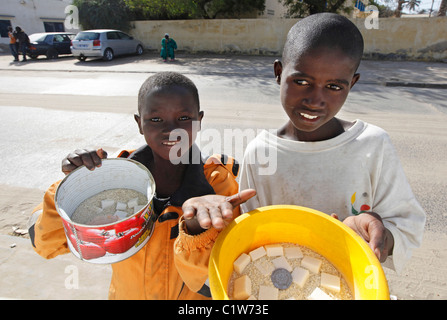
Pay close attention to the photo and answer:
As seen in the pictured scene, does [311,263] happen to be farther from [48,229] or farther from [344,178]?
[48,229]

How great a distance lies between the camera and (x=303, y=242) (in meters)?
1.19

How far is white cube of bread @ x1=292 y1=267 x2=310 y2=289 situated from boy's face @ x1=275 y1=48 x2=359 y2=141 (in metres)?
0.60

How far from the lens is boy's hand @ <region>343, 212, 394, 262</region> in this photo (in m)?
1.01

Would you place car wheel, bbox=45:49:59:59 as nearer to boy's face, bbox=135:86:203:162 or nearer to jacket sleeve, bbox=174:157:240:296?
boy's face, bbox=135:86:203:162

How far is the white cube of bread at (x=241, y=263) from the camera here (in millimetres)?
1071

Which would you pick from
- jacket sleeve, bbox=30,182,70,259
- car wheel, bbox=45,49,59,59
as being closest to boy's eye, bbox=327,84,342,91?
jacket sleeve, bbox=30,182,70,259

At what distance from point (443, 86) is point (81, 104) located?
1026cm

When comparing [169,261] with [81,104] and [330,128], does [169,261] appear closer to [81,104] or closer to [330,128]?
[330,128]

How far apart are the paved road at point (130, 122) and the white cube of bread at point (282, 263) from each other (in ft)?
5.15

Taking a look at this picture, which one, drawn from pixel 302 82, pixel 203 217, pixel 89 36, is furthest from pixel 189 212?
pixel 89 36

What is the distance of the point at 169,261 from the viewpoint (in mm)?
1337

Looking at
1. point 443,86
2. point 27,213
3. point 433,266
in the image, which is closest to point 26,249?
point 27,213

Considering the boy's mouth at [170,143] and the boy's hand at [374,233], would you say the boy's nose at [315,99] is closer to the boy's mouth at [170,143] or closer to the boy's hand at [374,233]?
the boy's hand at [374,233]

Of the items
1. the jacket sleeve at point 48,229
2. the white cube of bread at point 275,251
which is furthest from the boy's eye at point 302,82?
the jacket sleeve at point 48,229
